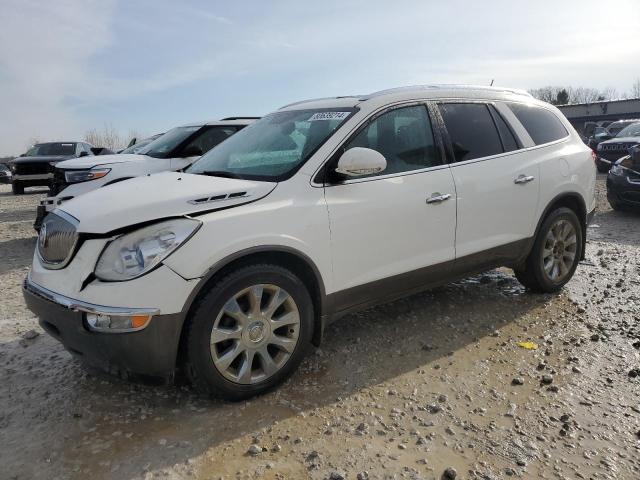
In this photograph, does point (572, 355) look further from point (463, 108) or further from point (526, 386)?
point (463, 108)

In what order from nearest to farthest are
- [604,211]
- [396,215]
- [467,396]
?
[467,396], [396,215], [604,211]

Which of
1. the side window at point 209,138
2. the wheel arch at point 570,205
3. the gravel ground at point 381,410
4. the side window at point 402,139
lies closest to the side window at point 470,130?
the side window at point 402,139

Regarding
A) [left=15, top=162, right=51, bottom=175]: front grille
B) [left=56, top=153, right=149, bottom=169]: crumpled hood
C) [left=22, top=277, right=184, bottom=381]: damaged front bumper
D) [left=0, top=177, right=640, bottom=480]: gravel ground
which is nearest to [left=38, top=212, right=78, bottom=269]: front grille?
[left=22, top=277, right=184, bottom=381]: damaged front bumper

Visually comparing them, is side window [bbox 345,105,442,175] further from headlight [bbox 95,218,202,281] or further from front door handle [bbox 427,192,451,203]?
headlight [bbox 95,218,202,281]

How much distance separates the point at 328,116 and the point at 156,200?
1400 millimetres

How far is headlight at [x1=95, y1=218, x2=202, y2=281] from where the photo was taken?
104 inches

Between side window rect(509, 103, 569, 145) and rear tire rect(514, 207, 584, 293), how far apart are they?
0.67 metres

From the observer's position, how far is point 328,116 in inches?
142

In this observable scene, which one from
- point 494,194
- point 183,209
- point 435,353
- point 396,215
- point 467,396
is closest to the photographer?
point 183,209

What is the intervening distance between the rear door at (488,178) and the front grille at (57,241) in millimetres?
2610

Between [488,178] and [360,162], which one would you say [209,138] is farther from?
[360,162]

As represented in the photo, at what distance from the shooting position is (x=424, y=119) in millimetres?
3811

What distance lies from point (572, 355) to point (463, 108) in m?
2.03

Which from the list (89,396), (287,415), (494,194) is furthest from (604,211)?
(89,396)
